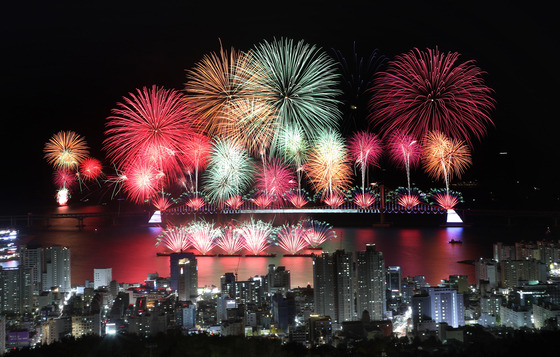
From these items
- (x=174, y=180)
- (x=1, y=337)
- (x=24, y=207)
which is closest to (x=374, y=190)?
(x=174, y=180)

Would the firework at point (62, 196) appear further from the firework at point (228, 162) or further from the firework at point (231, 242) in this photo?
the firework at point (228, 162)

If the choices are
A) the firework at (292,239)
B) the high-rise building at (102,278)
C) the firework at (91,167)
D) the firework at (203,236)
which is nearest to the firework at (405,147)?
the firework at (292,239)

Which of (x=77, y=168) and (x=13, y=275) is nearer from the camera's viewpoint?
(x=13, y=275)

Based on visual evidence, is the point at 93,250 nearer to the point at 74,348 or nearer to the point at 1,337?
the point at 1,337

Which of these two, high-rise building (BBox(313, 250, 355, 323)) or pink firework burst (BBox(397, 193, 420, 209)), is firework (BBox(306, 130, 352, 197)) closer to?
pink firework burst (BBox(397, 193, 420, 209))

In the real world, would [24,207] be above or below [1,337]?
above

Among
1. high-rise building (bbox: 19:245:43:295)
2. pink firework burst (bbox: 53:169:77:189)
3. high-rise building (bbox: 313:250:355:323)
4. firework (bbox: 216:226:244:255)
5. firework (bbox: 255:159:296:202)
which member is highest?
pink firework burst (bbox: 53:169:77:189)

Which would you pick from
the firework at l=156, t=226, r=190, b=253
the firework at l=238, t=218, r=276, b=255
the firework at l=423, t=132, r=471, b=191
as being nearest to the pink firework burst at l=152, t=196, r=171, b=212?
the firework at l=156, t=226, r=190, b=253
